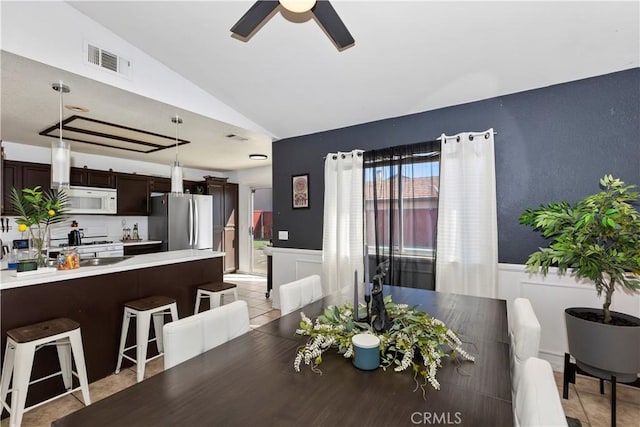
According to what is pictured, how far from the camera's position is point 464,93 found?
109 inches

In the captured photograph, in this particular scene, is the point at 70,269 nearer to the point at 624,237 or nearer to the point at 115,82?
the point at 115,82

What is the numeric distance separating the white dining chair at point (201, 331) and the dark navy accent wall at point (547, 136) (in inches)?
99.0

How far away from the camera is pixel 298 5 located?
145 cm

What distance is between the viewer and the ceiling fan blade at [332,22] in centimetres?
149

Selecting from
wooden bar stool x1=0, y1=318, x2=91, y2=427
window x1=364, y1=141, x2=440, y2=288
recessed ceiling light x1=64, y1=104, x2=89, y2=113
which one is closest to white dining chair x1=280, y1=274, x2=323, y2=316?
window x1=364, y1=141, x2=440, y2=288

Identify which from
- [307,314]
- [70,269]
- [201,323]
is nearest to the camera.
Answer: [201,323]

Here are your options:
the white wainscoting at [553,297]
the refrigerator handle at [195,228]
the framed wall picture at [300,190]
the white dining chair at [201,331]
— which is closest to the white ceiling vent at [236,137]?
the framed wall picture at [300,190]

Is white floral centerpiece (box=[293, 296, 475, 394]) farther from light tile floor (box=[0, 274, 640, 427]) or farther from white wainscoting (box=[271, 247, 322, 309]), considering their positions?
white wainscoting (box=[271, 247, 322, 309])

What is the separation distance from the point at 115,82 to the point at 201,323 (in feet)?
7.40

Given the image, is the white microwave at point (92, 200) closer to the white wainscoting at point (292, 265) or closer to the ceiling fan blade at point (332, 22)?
the white wainscoting at point (292, 265)

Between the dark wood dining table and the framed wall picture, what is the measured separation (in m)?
2.77

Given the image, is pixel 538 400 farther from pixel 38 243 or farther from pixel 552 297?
pixel 38 243

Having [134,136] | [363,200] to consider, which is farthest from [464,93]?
[134,136]

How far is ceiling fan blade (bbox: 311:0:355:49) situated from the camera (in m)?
1.49
